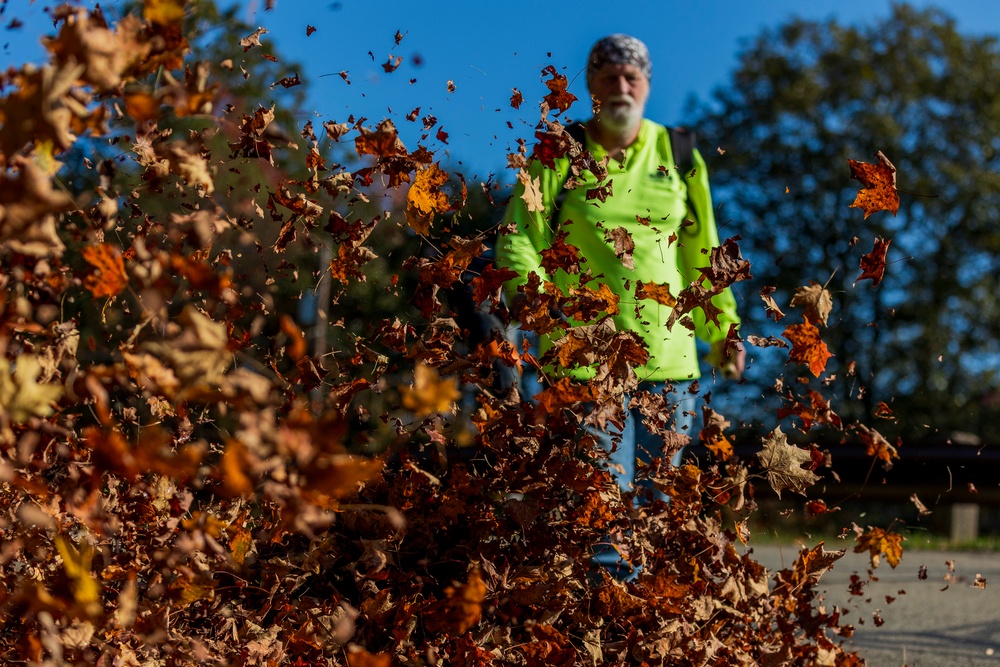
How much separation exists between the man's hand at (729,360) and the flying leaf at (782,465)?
326 mm

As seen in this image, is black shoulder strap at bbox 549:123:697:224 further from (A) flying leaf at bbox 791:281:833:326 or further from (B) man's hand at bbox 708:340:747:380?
(A) flying leaf at bbox 791:281:833:326

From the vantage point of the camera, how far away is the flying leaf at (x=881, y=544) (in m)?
2.29

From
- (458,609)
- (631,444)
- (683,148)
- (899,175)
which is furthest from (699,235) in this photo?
(899,175)

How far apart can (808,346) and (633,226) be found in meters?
0.74

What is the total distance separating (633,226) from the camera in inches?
109

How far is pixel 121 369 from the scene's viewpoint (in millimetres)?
1353

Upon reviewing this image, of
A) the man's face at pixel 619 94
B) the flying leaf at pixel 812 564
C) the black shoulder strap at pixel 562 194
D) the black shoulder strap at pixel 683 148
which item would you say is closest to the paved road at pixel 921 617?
the flying leaf at pixel 812 564

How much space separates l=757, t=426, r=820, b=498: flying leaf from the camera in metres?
2.22

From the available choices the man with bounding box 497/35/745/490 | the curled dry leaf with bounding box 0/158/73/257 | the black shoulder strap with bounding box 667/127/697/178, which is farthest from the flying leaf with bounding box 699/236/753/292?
the curled dry leaf with bounding box 0/158/73/257

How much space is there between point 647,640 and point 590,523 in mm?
275

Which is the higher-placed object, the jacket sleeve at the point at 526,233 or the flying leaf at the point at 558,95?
the flying leaf at the point at 558,95

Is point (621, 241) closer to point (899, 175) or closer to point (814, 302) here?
point (814, 302)

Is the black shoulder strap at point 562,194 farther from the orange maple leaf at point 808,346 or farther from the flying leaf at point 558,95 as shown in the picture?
the orange maple leaf at point 808,346

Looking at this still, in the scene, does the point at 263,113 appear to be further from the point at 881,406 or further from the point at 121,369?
the point at 881,406
